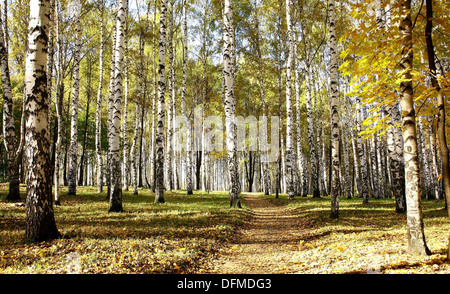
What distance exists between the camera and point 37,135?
5.64m

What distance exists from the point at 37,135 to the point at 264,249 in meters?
5.61

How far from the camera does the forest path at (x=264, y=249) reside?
507cm

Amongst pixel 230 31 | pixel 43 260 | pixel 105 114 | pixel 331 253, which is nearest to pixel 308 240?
pixel 331 253

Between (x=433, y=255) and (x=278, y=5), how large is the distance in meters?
22.0

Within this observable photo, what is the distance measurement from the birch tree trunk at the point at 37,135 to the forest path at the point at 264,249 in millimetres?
3667

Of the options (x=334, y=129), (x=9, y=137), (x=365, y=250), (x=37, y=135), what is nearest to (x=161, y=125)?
(x=9, y=137)

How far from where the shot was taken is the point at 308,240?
24.2 ft

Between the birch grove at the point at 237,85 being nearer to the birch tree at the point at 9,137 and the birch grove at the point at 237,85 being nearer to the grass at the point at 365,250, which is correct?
the birch tree at the point at 9,137

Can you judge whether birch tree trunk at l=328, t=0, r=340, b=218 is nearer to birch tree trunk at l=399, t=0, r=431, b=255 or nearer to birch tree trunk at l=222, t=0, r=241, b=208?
birch tree trunk at l=222, t=0, r=241, b=208

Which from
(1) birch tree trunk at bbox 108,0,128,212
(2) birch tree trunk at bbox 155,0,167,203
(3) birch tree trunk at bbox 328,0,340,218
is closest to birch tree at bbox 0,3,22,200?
(1) birch tree trunk at bbox 108,0,128,212

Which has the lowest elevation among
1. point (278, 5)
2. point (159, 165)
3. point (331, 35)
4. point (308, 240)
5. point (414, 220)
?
point (308, 240)

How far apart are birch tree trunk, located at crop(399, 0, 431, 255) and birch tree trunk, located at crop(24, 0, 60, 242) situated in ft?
22.7
